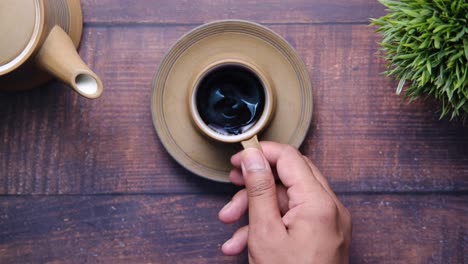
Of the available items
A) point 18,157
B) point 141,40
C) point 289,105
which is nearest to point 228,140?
point 289,105

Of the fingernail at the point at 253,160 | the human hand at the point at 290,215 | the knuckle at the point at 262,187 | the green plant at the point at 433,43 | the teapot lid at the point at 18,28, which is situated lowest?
the human hand at the point at 290,215

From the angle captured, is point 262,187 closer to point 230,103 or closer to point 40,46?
point 230,103

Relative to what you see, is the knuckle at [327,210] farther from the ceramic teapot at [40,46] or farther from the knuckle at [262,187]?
the ceramic teapot at [40,46]

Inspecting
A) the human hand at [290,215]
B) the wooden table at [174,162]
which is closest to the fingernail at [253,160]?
the human hand at [290,215]

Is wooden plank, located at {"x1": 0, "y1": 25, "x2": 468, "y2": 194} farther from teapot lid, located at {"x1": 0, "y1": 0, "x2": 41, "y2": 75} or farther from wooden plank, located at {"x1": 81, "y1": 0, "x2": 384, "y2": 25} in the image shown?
teapot lid, located at {"x1": 0, "y1": 0, "x2": 41, "y2": 75}

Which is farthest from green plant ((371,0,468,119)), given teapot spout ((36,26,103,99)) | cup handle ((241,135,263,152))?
teapot spout ((36,26,103,99))

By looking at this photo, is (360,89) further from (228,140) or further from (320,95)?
(228,140)

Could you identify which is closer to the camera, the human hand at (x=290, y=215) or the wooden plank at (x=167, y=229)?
the human hand at (x=290, y=215)
